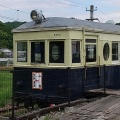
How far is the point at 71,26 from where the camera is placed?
414 inches

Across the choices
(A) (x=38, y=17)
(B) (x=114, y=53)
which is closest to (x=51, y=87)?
(A) (x=38, y=17)

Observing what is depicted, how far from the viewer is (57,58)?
10.8 meters

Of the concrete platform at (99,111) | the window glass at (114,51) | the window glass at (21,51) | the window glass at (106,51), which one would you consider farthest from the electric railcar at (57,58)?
the concrete platform at (99,111)

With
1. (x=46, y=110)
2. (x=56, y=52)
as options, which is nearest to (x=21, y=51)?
(x=56, y=52)

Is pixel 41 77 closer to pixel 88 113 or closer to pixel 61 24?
pixel 61 24

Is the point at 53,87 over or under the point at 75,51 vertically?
under

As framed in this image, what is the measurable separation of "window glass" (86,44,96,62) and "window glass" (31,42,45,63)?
145cm

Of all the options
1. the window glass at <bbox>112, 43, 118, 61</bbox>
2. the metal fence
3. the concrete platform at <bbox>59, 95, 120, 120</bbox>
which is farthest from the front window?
the concrete platform at <bbox>59, 95, 120, 120</bbox>

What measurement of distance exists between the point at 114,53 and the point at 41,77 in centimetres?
334

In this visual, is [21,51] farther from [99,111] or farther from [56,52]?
[99,111]

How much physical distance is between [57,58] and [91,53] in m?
1.33

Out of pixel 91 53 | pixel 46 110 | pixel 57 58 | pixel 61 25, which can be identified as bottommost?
pixel 46 110

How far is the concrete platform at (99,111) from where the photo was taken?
8.07 m

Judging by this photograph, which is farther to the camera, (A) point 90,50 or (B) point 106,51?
(B) point 106,51
